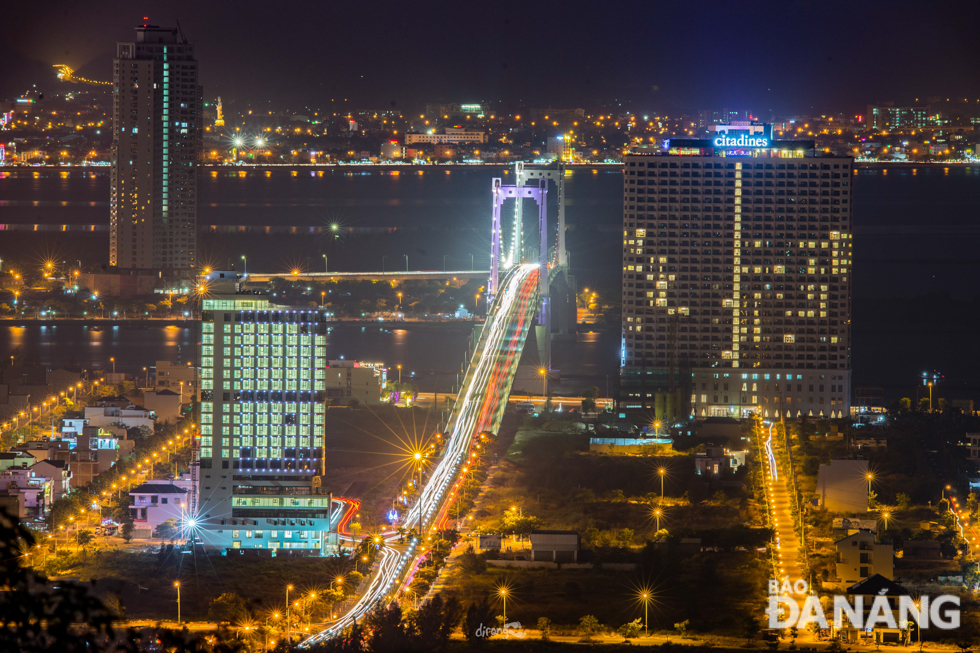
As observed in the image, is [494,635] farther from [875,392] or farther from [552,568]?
[875,392]

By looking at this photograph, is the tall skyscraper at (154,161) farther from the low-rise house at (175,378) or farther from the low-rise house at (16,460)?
the low-rise house at (16,460)

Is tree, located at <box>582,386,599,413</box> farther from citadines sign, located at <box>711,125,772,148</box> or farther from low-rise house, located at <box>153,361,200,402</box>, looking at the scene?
low-rise house, located at <box>153,361,200,402</box>

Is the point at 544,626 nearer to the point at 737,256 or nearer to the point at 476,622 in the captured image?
the point at 476,622

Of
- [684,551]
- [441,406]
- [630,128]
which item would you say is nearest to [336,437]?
[441,406]

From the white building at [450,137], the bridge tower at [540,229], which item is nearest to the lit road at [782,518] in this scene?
the bridge tower at [540,229]

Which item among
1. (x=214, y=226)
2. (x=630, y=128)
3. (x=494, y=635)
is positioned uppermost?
(x=630, y=128)

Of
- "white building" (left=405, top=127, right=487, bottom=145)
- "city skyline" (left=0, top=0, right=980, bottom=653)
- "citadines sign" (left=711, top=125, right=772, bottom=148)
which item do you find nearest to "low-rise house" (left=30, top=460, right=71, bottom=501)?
"city skyline" (left=0, top=0, right=980, bottom=653)

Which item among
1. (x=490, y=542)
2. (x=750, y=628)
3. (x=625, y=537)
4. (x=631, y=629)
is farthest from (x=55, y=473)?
(x=750, y=628)
